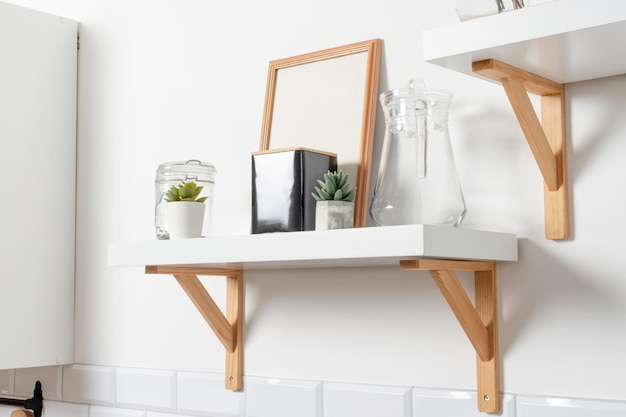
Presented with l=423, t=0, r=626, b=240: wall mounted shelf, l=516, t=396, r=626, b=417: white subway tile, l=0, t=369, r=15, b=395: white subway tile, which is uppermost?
l=423, t=0, r=626, b=240: wall mounted shelf

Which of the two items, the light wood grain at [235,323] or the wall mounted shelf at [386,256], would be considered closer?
the wall mounted shelf at [386,256]

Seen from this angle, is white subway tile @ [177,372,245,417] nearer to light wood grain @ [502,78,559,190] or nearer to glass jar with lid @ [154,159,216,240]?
glass jar with lid @ [154,159,216,240]

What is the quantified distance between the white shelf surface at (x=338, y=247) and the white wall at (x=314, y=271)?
0.08 metres

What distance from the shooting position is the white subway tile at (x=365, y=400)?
1336 millimetres

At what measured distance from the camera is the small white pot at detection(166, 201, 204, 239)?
139cm

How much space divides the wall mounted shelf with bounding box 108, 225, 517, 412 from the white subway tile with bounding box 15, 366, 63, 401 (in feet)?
1.93

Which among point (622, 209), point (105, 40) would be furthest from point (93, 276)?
point (622, 209)

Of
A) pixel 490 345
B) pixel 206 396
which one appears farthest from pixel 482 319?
pixel 206 396

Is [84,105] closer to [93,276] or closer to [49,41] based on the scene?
[49,41]

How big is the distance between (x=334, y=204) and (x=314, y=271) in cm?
23

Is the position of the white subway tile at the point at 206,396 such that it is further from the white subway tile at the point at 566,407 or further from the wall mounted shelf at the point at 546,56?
the wall mounted shelf at the point at 546,56

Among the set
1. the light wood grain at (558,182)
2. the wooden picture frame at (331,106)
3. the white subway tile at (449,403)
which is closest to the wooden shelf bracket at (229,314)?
the wooden picture frame at (331,106)

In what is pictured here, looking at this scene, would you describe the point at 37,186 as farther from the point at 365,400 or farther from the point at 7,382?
the point at 365,400

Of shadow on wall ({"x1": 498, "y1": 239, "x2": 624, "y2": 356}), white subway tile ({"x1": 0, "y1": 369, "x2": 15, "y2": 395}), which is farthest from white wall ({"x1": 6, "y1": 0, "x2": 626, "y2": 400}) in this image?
white subway tile ({"x1": 0, "y1": 369, "x2": 15, "y2": 395})
